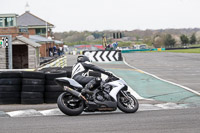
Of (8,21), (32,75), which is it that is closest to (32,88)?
(32,75)

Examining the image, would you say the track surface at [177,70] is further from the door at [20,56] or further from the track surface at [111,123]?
the door at [20,56]

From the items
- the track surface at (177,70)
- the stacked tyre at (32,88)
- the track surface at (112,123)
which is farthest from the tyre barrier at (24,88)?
the track surface at (177,70)

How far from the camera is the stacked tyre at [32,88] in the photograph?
11984 mm

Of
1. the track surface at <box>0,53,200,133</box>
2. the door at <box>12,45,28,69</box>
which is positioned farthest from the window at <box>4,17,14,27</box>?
the track surface at <box>0,53,200,133</box>

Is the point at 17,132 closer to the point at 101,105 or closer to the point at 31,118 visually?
the point at 31,118

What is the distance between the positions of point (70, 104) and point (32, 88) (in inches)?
103

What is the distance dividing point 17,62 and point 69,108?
3085 cm

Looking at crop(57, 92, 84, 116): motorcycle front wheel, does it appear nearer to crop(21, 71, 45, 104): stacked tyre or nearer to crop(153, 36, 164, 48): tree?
crop(21, 71, 45, 104): stacked tyre

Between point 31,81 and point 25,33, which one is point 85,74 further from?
point 25,33

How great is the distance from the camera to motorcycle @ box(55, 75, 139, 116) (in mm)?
9664

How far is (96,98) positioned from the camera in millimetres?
10023

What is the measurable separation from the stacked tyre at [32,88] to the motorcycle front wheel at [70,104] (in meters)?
2.52

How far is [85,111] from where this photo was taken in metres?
9.97

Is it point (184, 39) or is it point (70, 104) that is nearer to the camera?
point (70, 104)
